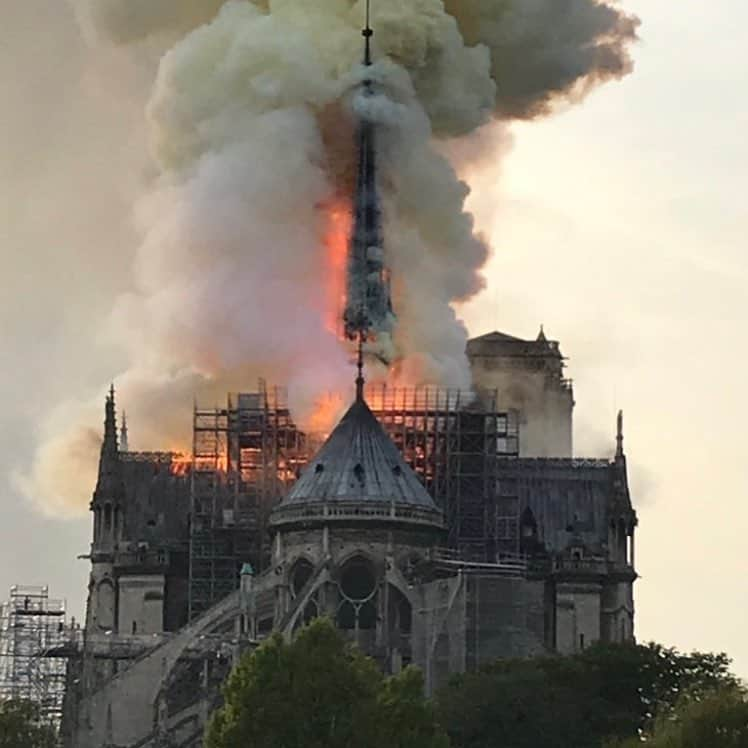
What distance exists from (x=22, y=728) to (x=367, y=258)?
94.4 ft

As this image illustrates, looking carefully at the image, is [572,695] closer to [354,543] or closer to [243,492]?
[354,543]

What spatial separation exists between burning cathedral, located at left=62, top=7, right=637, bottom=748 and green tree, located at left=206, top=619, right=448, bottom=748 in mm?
23172

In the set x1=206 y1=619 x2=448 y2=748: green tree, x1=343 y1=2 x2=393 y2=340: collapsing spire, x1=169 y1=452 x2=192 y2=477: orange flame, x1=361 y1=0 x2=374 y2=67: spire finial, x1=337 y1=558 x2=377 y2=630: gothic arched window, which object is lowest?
x1=206 y1=619 x2=448 y2=748: green tree

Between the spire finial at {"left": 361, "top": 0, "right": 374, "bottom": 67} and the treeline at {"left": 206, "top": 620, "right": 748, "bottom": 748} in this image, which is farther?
the spire finial at {"left": 361, "top": 0, "right": 374, "bottom": 67}

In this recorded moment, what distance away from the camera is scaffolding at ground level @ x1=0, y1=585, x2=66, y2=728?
15825 cm

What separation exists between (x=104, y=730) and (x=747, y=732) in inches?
1673

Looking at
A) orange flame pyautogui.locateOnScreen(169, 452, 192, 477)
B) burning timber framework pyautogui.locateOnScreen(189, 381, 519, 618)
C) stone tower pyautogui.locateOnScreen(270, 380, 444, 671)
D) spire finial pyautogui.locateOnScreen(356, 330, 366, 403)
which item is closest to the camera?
stone tower pyautogui.locateOnScreen(270, 380, 444, 671)

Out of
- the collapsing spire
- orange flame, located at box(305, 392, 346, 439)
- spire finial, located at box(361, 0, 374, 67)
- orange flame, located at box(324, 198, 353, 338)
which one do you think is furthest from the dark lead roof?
spire finial, located at box(361, 0, 374, 67)

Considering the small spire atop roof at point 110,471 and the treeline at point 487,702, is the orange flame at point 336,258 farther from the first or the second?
the treeline at point 487,702

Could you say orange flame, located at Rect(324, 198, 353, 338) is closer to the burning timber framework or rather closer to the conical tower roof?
the burning timber framework

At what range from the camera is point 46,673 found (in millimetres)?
159750

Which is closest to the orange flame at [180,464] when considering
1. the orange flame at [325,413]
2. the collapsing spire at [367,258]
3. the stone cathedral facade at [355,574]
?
the stone cathedral facade at [355,574]

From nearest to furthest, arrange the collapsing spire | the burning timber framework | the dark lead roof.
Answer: the dark lead roof, the burning timber framework, the collapsing spire

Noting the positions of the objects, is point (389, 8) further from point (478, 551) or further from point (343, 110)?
point (478, 551)
